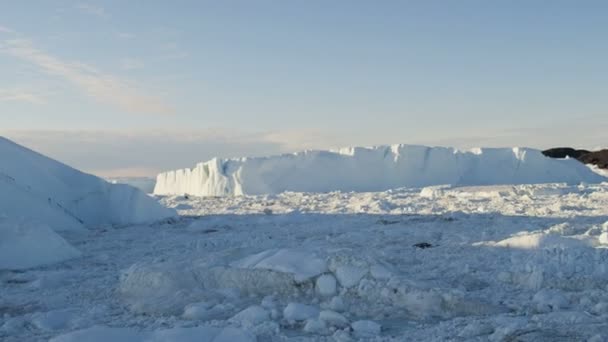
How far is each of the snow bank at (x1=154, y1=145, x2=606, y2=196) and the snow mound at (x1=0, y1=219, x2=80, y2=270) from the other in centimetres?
1780

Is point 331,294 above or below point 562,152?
below

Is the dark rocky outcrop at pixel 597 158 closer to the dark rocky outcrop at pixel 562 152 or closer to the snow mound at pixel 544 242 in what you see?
the dark rocky outcrop at pixel 562 152

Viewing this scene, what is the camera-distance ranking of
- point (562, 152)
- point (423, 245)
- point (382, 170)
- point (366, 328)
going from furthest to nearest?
1. point (562, 152)
2. point (382, 170)
3. point (423, 245)
4. point (366, 328)

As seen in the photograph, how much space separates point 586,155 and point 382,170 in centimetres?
1801

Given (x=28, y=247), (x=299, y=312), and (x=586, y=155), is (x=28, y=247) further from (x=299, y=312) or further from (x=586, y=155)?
(x=586, y=155)

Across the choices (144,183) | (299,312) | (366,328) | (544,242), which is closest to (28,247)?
(299,312)

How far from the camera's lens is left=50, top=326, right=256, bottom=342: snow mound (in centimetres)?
A: 330

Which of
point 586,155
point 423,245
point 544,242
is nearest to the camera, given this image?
point 544,242

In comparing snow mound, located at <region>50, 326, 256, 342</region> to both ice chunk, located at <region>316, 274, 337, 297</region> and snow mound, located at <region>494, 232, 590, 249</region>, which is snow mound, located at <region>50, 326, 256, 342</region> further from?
snow mound, located at <region>494, 232, 590, 249</region>

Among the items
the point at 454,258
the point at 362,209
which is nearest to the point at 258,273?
the point at 454,258

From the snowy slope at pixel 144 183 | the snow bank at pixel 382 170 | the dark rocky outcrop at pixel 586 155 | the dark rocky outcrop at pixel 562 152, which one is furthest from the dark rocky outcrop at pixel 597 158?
the snowy slope at pixel 144 183

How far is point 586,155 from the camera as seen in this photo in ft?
121

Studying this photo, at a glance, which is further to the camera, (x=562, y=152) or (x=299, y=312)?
(x=562, y=152)

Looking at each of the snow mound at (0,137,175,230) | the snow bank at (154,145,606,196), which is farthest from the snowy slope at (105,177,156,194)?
the snow mound at (0,137,175,230)
